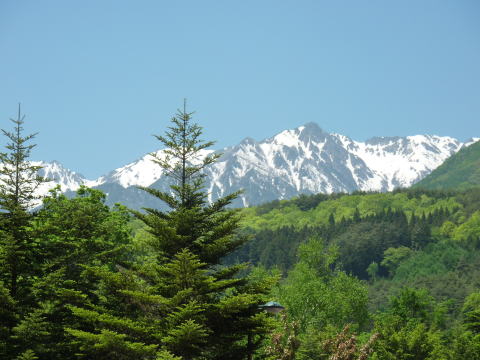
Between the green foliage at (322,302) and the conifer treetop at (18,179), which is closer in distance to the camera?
the conifer treetop at (18,179)

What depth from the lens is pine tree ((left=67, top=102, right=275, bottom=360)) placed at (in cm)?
2975

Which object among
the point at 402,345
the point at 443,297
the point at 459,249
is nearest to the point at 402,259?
the point at 459,249

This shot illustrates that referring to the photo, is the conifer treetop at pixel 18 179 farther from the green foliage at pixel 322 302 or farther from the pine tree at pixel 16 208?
the green foliage at pixel 322 302

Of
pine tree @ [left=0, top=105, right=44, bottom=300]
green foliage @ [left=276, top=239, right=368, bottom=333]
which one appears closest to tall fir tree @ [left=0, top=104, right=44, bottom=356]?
pine tree @ [left=0, top=105, right=44, bottom=300]

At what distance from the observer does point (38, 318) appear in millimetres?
31172

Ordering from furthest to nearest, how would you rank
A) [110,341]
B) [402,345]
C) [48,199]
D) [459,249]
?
1. [459,249]
2. [402,345]
3. [48,199]
4. [110,341]

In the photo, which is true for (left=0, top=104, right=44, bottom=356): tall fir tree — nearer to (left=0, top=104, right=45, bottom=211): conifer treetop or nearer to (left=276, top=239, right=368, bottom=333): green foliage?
(left=0, top=104, right=45, bottom=211): conifer treetop

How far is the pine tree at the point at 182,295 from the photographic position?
1171 inches

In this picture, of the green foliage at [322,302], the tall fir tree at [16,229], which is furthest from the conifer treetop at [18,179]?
the green foliage at [322,302]

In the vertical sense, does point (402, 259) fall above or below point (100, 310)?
above

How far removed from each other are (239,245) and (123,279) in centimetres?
574

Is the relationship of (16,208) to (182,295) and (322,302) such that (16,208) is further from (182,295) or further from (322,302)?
(322,302)

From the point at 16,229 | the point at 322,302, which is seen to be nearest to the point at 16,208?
the point at 16,229

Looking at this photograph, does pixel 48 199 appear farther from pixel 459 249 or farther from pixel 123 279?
pixel 459 249
